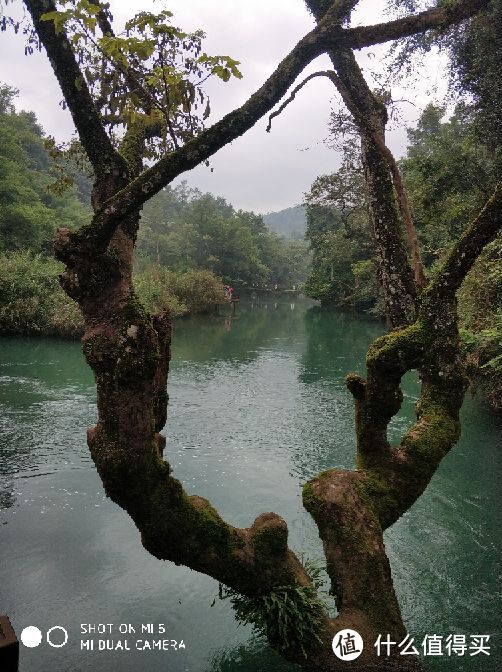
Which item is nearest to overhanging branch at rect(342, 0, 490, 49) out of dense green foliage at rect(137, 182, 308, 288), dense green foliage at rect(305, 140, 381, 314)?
dense green foliage at rect(305, 140, 381, 314)

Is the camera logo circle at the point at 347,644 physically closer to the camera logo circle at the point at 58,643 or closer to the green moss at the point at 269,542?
the green moss at the point at 269,542

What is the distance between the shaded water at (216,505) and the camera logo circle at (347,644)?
130 cm

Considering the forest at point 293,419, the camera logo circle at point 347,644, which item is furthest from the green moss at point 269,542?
the camera logo circle at point 347,644

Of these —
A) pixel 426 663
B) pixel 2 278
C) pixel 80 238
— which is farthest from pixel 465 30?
pixel 2 278

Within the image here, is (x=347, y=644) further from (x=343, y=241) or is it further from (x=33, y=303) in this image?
(x=343, y=241)

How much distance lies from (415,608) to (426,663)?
756 mm

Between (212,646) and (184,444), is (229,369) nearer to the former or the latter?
(184,444)

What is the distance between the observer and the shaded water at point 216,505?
15.4 feet

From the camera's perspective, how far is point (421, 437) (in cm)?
400

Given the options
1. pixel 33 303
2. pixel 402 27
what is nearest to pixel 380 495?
pixel 402 27

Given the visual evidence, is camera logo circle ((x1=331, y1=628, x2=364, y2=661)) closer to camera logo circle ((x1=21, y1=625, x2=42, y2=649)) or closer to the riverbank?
camera logo circle ((x1=21, y1=625, x2=42, y2=649))

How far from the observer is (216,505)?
7320 millimetres

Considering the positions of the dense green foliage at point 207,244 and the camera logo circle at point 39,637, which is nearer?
the camera logo circle at point 39,637

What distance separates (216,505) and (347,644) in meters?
4.31
